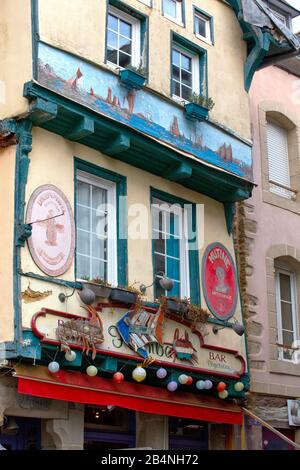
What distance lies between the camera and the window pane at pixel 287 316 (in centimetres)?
1656

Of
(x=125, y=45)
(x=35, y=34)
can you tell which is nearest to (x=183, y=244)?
(x=125, y=45)

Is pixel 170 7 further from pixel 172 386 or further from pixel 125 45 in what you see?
pixel 172 386

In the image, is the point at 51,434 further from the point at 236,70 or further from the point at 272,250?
the point at 236,70

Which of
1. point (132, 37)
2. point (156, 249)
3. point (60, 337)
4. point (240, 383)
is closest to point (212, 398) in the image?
point (240, 383)

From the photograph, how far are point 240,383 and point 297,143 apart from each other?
5406 mm

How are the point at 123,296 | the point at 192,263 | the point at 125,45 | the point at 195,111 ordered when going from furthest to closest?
1. the point at 192,263
2. the point at 195,111
3. the point at 125,45
4. the point at 123,296

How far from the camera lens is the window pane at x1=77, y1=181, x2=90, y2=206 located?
515 inches

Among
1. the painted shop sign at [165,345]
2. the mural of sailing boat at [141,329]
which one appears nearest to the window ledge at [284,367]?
the painted shop sign at [165,345]

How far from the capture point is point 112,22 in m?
13.9

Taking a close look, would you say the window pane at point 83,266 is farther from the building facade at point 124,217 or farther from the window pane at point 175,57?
the window pane at point 175,57

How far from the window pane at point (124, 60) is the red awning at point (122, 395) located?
14.9 feet

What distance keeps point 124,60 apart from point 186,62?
1530 mm

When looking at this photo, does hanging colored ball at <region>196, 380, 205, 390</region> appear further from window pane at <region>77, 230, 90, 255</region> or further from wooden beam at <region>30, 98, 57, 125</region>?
wooden beam at <region>30, 98, 57, 125</region>
